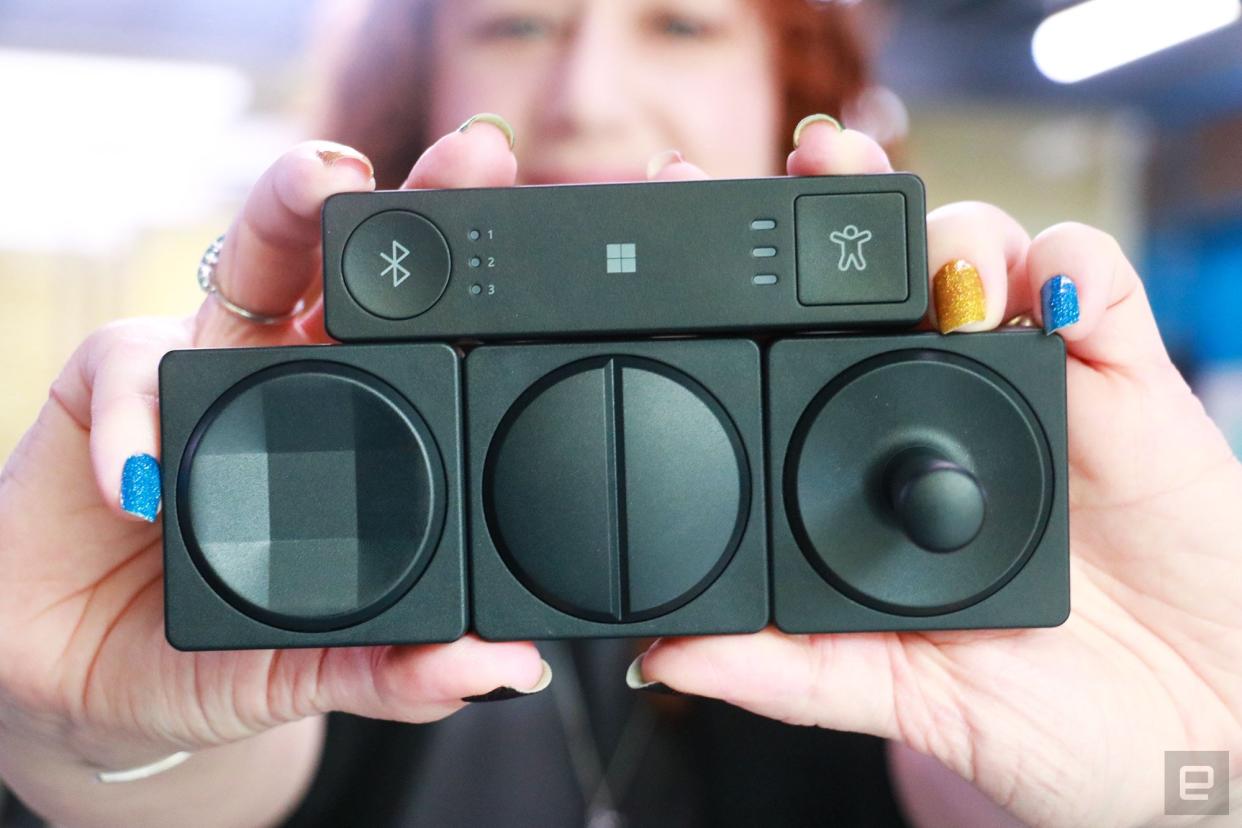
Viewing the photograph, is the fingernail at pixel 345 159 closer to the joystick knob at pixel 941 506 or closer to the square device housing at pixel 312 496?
the square device housing at pixel 312 496

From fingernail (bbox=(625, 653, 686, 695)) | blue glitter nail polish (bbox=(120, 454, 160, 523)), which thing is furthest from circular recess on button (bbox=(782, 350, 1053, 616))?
blue glitter nail polish (bbox=(120, 454, 160, 523))

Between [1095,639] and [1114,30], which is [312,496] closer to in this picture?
[1095,639]

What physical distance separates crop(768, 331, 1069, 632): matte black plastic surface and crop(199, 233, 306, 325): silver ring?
31 centimetres

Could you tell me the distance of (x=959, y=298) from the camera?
1.60 ft

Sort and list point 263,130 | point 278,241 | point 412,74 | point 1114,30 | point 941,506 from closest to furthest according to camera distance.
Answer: point 941,506 → point 278,241 → point 412,74 → point 263,130 → point 1114,30

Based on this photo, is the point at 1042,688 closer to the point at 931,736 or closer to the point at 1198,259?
the point at 931,736

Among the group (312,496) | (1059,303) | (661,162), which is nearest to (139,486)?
(312,496)

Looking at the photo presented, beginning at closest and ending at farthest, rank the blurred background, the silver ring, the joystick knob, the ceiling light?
1. the joystick knob
2. the silver ring
3. the blurred background
4. the ceiling light

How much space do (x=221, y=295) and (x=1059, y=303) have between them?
0.47 meters

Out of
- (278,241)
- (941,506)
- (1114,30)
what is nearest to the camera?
(941,506)

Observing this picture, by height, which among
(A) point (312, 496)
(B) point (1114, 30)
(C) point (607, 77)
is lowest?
(A) point (312, 496)

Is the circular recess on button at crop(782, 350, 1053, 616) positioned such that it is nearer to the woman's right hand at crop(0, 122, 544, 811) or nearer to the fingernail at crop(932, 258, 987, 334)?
the fingernail at crop(932, 258, 987, 334)

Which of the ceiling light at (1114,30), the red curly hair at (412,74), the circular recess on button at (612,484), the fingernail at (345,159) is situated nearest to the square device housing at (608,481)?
the circular recess on button at (612,484)

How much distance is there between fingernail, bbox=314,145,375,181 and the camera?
50cm
